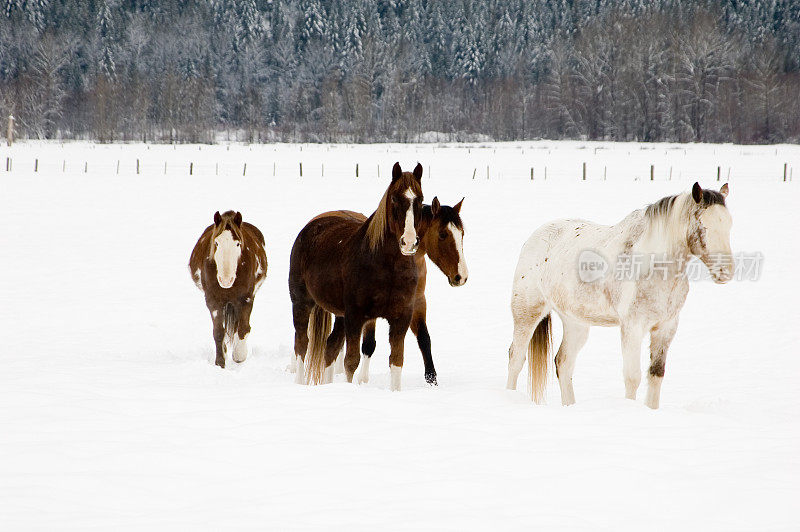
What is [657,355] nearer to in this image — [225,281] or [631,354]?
[631,354]

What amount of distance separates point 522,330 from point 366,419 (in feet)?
7.48

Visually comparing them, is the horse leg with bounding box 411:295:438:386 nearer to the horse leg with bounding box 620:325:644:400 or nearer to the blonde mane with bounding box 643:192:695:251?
the horse leg with bounding box 620:325:644:400

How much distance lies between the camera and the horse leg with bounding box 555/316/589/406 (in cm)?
680

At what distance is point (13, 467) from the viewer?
4070 mm

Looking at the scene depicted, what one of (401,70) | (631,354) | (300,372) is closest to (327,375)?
(300,372)

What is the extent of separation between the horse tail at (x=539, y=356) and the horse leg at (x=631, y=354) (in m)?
1.13

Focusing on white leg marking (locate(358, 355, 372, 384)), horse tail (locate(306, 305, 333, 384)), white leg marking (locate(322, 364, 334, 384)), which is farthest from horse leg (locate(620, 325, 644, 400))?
horse tail (locate(306, 305, 333, 384))

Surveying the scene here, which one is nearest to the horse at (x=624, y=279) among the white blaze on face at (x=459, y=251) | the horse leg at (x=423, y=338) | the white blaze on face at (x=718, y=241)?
the white blaze on face at (x=718, y=241)

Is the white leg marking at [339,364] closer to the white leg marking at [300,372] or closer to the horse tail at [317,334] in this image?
the horse tail at [317,334]

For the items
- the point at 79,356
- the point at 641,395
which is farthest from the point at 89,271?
the point at 641,395

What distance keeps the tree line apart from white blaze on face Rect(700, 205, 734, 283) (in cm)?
6408

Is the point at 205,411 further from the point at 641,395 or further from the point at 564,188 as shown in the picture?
the point at 564,188

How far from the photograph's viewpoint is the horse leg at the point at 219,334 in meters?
8.22

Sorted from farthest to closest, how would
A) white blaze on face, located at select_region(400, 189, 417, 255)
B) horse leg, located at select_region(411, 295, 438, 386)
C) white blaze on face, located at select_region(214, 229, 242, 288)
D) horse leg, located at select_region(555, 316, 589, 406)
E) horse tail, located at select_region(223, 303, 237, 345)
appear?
horse tail, located at select_region(223, 303, 237, 345)
white blaze on face, located at select_region(214, 229, 242, 288)
horse leg, located at select_region(411, 295, 438, 386)
horse leg, located at select_region(555, 316, 589, 406)
white blaze on face, located at select_region(400, 189, 417, 255)
